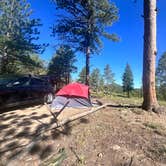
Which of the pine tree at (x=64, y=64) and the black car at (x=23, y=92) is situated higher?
the pine tree at (x=64, y=64)

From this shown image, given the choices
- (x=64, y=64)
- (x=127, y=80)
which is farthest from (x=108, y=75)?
(x=64, y=64)

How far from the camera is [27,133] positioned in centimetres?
549

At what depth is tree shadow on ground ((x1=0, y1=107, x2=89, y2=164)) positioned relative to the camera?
4.62 meters

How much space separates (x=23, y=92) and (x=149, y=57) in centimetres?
521

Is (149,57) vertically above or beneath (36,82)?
above

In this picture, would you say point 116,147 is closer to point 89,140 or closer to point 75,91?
point 89,140

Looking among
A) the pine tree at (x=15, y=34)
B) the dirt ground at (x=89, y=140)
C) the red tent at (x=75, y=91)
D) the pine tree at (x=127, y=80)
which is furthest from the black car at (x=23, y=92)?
the pine tree at (x=127, y=80)

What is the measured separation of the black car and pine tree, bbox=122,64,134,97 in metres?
53.5

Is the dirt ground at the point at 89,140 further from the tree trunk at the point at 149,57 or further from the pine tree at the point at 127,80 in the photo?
the pine tree at the point at 127,80

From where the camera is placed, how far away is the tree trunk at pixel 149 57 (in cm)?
678

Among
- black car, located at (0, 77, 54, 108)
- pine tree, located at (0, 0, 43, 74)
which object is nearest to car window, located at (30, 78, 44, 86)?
black car, located at (0, 77, 54, 108)

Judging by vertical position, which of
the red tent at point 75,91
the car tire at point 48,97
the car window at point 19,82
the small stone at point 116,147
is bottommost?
the small stone at point 116,147

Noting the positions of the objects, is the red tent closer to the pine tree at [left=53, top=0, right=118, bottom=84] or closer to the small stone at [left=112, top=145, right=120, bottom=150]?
the small stone at [left=112, top=145, right=120, bottom=150]

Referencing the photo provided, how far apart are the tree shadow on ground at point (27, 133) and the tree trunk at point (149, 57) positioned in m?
2.36
